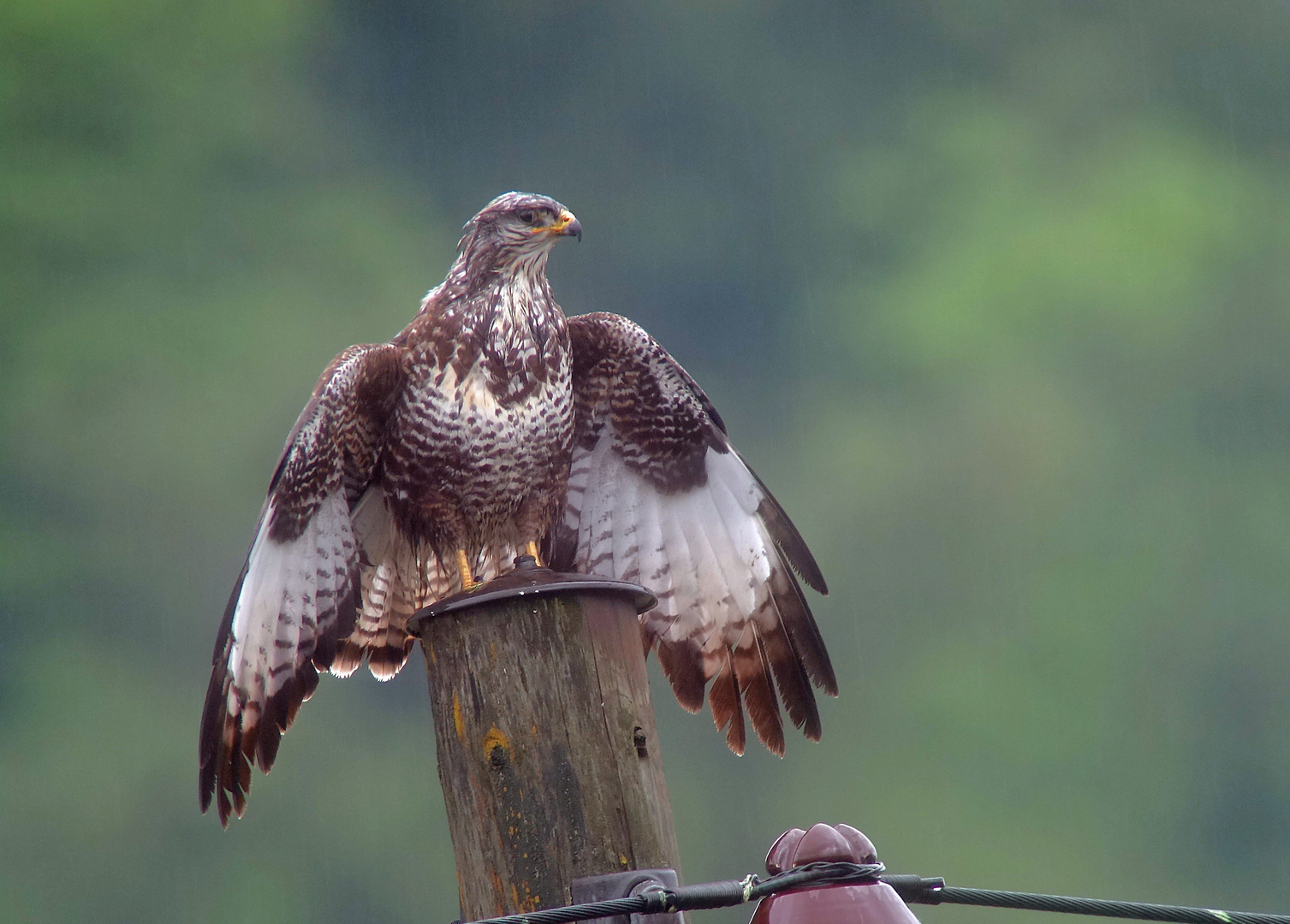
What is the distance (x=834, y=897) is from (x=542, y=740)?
2.40ft

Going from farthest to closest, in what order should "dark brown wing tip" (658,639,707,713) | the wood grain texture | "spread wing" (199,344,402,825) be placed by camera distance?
"dark brown wing tip" (658,639,707,713), "spread wing" (199,344,402,825), the wood grain texture

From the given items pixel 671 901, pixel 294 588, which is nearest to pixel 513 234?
pixel 294 588

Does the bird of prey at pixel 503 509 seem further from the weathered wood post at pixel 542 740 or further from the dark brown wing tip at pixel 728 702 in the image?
the weathered wood post at pixel 542 740

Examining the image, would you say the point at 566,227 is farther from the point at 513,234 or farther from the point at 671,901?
the point at 671,901

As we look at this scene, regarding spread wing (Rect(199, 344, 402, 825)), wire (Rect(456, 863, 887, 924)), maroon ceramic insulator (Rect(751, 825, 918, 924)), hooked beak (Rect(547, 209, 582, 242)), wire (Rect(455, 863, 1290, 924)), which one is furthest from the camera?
hooked beak (Rect(547, 209, 582, 242))

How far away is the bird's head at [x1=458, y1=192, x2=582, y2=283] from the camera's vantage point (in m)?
3.50

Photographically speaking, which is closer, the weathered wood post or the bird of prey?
the weathered wood post

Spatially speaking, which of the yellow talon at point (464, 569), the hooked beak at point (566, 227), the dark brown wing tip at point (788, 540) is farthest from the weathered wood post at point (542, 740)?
the hooked beak at point (566, 227)

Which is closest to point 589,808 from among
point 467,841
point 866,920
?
point 467,841

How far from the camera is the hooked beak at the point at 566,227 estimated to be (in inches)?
141

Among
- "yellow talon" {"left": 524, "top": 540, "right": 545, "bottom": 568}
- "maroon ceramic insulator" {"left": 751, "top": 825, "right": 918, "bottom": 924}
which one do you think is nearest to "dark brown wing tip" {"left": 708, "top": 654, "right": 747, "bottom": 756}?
"yellow talon" {"left": 524, "top": 540, "right": 545, "bottom": 568}

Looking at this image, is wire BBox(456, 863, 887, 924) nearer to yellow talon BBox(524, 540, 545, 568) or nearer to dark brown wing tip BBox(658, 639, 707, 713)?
dark brown wing tip BBox(658, 639, 707, 713)

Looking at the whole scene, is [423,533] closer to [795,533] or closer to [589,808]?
[795,533]

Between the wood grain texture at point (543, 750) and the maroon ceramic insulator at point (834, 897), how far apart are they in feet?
1.75
